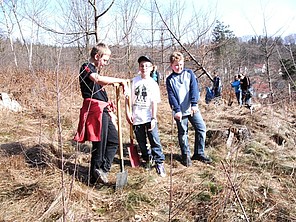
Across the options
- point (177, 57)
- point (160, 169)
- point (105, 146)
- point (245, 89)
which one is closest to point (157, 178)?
point (160, 169)

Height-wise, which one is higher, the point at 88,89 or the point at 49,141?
the point at 88,89

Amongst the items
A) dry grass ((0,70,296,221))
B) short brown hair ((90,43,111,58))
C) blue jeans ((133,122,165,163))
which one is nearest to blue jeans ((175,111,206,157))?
dry grass ((0,70,296,221))

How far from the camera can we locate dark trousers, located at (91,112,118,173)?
2.93m

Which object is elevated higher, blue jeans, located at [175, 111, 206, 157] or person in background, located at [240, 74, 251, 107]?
person in background, located at [240, 74, 251, 107]

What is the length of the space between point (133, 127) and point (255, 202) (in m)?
1.67

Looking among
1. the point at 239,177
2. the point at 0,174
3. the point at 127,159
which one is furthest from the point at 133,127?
the point at 0,174

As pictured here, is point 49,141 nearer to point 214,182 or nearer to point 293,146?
point 214,182

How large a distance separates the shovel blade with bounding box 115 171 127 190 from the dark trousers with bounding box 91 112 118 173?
21 cm

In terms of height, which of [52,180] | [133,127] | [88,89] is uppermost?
[88,89]

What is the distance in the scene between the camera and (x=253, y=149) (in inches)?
158

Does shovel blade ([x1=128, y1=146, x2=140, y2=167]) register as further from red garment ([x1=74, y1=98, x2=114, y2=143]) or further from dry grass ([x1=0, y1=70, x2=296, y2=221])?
red garment ([x1=74, y1=98, x2=114, y2=143])

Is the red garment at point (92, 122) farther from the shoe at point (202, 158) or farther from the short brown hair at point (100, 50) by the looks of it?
the shoe at point (202, 158)

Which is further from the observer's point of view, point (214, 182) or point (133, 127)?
point (133, 127)

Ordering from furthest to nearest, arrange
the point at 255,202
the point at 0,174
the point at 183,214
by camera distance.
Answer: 1. the point at 0,174
2. the point at 255,202
3. the point at 183,214
